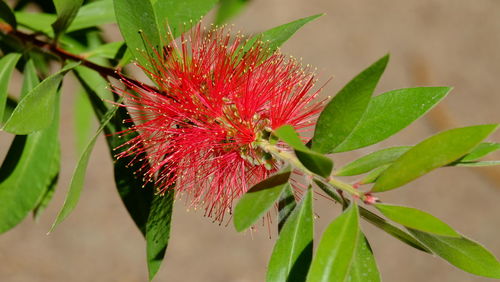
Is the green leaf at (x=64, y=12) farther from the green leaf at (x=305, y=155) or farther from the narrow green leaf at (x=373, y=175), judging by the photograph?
the narrow green leaf at (x=373, y=175)

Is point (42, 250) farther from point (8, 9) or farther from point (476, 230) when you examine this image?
point (476, 230)

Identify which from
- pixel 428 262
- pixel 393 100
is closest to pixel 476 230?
pixel 428 262

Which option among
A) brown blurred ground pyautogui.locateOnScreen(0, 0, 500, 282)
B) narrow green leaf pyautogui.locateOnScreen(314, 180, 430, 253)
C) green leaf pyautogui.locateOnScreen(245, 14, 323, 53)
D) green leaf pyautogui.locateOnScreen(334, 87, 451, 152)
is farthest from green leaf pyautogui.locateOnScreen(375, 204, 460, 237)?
brown blurred ground pyautogui.locateOnScreen(0, 0, 500, 282)

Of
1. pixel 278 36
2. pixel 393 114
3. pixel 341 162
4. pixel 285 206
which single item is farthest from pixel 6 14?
pixel 341 162

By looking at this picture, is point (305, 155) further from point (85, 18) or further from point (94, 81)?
point (85, 18)

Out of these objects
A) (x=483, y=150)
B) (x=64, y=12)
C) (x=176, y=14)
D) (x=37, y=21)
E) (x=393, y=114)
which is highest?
(x=37, y=21)

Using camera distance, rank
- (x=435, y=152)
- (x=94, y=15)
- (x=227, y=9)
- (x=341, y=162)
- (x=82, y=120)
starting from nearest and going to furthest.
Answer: (x=435, y=152), (x=94, y=15), (x=227, y=9), (x=82, y=120), (x=341, y=162)
